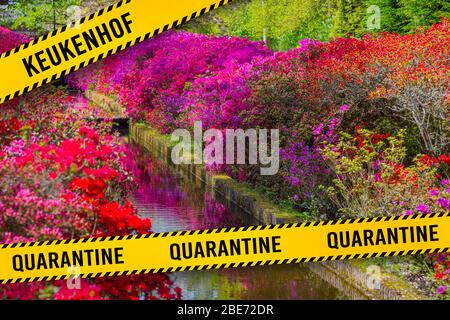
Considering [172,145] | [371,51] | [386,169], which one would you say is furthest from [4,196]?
[172,145]

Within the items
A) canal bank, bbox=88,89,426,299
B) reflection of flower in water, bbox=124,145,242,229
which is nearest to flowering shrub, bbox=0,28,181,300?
canal bank, bbox=88,89,426,299

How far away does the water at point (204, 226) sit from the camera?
40.3 ft

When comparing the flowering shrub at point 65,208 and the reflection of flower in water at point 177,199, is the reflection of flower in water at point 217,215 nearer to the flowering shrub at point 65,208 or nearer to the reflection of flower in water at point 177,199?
the reflection of flower in water at point 177,199

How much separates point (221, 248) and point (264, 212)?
621 cm

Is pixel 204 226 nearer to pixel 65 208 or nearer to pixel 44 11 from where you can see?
pixel 65 208

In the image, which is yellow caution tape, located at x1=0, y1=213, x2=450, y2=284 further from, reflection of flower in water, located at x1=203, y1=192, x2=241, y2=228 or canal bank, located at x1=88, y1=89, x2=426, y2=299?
reflection of flower in water, located at x1=203, y1=192, x2=241, y2=228

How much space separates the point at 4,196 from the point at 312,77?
8782 millimetres

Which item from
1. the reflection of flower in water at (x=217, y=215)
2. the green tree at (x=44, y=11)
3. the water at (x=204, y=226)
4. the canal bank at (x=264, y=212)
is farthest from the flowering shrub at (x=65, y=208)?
the green tree at (x=44, y=11)

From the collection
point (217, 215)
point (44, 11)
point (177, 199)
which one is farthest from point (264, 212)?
point (44, 11)

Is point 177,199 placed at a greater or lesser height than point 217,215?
lesser

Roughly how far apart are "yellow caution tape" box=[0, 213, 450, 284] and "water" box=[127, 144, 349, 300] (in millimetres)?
1230

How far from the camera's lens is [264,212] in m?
16.1

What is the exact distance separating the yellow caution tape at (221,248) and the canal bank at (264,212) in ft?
1.61

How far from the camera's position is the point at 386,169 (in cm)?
1331
